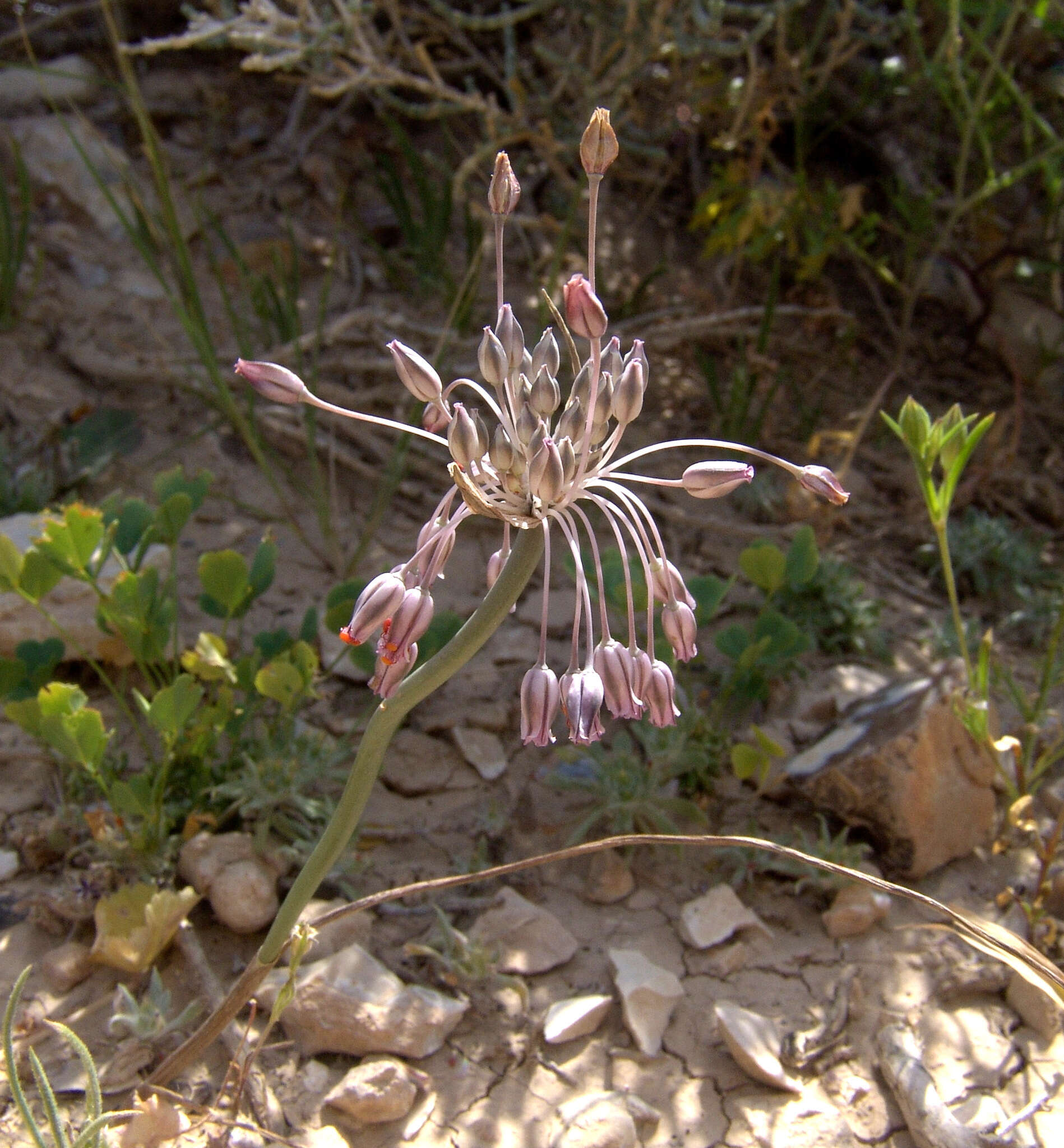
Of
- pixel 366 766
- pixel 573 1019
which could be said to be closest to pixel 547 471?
pixel 366 766

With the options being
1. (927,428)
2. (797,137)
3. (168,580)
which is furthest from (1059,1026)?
(797,137)

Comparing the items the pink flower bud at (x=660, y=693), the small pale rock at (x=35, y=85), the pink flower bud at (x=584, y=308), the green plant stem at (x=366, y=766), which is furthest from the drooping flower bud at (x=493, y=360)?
the small pale rock at (x=35, y=85)

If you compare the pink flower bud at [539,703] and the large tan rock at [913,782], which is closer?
the pink flower bud at [539,703]

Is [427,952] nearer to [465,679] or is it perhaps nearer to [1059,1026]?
[465,679]

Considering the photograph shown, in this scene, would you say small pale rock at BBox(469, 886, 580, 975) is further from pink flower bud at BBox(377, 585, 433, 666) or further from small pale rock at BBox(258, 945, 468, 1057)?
pink flower bud at BBox(377, 585, 433, 666)

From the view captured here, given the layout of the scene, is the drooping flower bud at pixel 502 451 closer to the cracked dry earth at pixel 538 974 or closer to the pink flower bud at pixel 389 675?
the pink flower bud at pixel 389 675

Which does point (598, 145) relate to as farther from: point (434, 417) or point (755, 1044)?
point (755, 1044)
